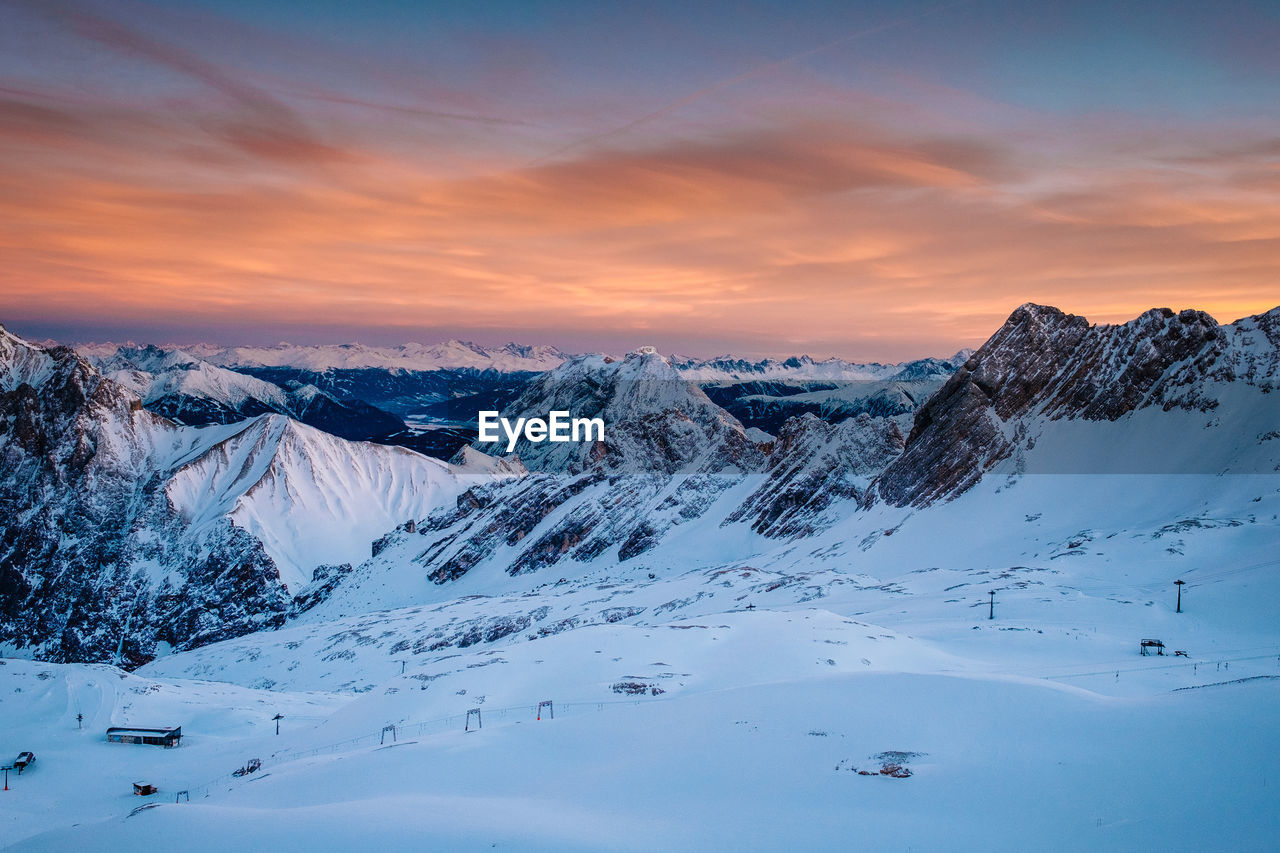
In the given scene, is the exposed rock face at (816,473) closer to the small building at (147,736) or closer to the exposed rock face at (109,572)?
the small building at (147,736)

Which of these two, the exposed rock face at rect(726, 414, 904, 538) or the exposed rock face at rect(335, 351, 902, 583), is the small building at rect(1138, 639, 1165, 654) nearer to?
the exposed rock face at rect(726, 414, 904, 538)

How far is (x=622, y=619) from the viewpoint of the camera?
257ft

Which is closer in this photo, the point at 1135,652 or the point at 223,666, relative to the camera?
the point at 1135,652

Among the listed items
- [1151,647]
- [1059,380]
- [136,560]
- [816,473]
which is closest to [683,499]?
[816,473]

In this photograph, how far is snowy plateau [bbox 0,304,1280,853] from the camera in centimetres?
2034

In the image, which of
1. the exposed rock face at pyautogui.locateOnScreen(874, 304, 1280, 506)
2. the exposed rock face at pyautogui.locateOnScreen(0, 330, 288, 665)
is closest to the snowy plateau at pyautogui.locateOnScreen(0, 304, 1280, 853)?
the exposed rock face at pyautogui.locateOnScreen(874, 304, 1280, 506)

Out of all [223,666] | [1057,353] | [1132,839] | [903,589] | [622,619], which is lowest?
[223,666]

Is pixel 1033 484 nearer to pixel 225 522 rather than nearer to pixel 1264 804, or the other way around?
pixel 1264 804

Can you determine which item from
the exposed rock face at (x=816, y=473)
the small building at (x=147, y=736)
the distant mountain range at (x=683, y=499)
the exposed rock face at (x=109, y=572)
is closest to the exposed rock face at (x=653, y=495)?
the exposed rock face at (x=816, y=473)

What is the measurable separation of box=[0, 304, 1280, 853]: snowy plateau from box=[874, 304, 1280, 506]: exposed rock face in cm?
50

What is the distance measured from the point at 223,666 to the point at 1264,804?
102423 millimetres

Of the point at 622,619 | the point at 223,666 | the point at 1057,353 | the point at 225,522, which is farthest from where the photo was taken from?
the point at 225,522

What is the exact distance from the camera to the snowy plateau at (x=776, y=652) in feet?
66.7

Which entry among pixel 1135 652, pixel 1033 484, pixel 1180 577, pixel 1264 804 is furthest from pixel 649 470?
pixel 1264 804
